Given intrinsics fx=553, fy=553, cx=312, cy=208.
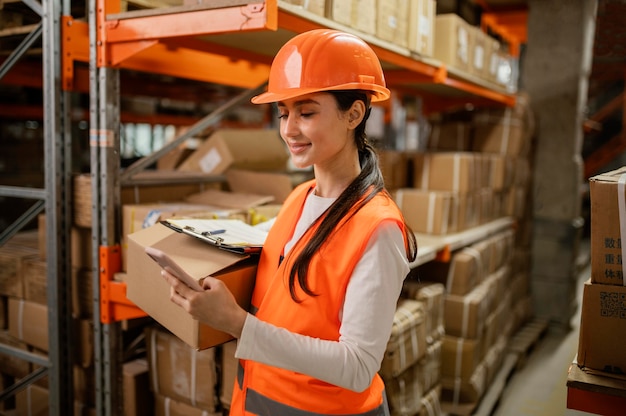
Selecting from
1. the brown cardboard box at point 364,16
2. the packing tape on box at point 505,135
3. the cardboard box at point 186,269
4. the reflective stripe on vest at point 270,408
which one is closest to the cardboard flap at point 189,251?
the cardboard box at point 186,269

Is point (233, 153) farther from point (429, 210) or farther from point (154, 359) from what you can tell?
point (429, 210)

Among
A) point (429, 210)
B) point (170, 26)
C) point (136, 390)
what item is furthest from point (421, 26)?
point (136, 390)

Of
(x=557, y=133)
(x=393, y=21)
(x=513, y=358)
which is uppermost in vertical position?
(x=393, y=21)

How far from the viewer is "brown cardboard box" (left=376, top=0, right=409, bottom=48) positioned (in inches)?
126

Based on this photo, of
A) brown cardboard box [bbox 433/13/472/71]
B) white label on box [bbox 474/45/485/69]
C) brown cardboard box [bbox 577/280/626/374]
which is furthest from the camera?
white label on box [bbox 474/45/485/69]

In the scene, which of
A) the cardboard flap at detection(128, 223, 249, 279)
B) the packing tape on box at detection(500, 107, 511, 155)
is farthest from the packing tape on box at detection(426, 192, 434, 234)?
the cardboard flap at detection(128, 223, 249, 279)

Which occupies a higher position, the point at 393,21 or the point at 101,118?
the point at 393,21

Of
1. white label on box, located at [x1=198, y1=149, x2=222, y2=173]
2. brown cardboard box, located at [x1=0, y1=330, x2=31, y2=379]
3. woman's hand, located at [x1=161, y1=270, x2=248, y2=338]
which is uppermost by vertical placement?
white label on box, located at [x1=198, y1=149, x2=222, y2=173]

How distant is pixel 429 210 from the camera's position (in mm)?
4480

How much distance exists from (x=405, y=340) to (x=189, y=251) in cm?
163

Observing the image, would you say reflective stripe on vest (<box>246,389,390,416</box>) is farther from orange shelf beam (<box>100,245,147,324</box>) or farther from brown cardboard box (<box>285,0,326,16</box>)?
brown cardboard box (<box>285,0,326,16</box>)

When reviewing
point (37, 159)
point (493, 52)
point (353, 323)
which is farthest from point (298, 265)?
point (37, 159)

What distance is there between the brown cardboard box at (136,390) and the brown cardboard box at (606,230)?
238cm

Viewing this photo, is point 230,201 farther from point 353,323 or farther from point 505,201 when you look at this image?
point 505,201
